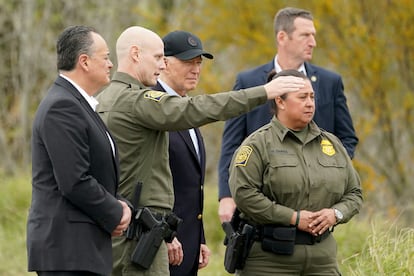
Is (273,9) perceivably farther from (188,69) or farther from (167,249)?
(167,249)

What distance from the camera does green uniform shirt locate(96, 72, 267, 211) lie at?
16.9ft

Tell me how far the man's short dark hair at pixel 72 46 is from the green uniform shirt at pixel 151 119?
1.71 feet

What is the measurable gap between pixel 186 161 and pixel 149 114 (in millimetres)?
816

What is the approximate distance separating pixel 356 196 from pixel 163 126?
1.41 m

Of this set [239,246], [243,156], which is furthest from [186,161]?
[239,246]

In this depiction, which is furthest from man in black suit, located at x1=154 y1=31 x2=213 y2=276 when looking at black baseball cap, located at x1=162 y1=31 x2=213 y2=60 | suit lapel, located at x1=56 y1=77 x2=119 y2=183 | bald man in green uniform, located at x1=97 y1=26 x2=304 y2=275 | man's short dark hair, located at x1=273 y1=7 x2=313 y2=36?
man's short dark hair, located at x1=273 y1=7 x2=313 y2=36

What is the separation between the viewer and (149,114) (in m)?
5.23

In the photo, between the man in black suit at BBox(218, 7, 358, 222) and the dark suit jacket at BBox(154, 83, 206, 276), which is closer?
the dark suit jacket at BBox(154, 83, 206, 276)

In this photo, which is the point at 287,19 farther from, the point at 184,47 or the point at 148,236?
the point at 148,236

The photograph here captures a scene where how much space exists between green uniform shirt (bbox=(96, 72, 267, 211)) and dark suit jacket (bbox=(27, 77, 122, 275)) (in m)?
0.50

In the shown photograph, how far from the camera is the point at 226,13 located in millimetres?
12688

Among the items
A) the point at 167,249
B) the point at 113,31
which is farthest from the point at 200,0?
the point at 167,249

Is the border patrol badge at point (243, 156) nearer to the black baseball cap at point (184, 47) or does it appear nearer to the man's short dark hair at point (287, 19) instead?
the black baseball cap at point (184, 47)

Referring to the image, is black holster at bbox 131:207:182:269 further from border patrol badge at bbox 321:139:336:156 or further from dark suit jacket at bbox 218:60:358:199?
dark suit jacket at bbox 218:60:358:199
